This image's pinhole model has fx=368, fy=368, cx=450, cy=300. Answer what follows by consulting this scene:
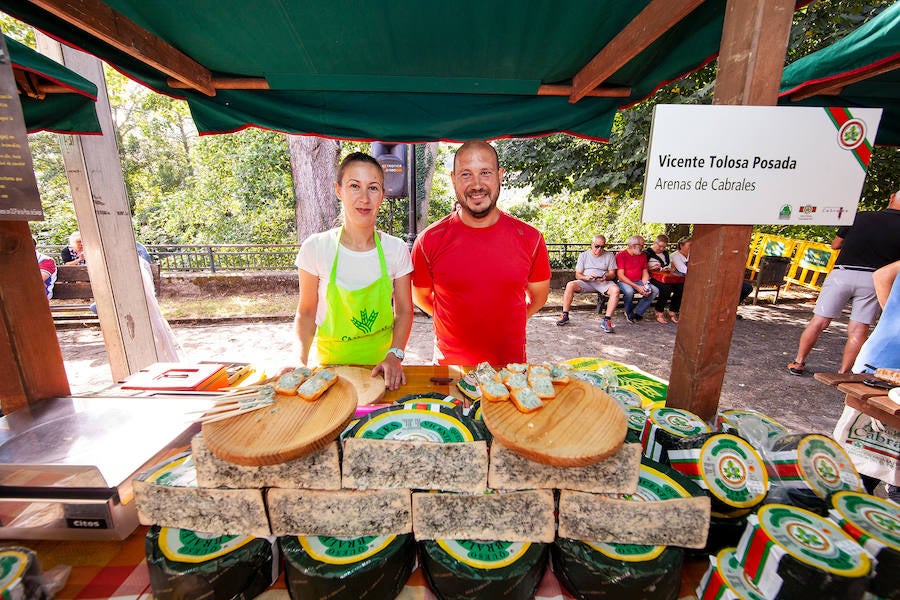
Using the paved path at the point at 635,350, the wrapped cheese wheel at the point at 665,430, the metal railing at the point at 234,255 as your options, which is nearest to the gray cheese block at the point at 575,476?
the wrapped cheese wheel at the point at 665,430

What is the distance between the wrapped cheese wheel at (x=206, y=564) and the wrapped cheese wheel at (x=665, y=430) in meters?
1.23

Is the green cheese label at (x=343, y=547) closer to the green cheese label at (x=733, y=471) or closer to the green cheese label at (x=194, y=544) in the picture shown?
the green cheese label at (x=194, y=544)

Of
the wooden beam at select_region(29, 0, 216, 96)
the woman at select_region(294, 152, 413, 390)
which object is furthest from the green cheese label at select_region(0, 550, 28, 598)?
the wooden beam at select_region(29, 0, 216, 96)

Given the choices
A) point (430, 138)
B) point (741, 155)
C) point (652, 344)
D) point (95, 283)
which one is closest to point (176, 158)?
point (95, 283)

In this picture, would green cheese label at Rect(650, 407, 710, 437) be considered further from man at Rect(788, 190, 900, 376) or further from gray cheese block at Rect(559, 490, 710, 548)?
man at Rect(788, 190, 900, 376)

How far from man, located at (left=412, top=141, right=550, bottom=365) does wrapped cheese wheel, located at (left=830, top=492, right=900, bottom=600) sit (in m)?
1.75

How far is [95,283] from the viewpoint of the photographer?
3330mm

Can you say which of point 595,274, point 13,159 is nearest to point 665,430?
point 13,159

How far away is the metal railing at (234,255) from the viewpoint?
9.77 meters

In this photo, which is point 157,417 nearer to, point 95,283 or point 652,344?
point 95,283

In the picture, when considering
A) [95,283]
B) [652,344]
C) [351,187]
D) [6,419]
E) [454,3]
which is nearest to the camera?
[6,419]

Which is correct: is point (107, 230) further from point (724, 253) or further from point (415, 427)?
point (724, 253)

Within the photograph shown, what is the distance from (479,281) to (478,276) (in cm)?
3

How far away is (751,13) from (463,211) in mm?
1644
